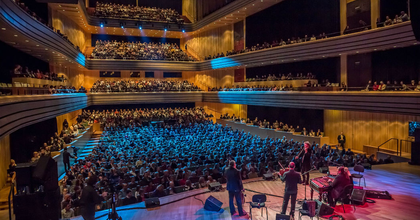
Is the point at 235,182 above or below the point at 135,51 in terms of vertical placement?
below

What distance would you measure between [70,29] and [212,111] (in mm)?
15932

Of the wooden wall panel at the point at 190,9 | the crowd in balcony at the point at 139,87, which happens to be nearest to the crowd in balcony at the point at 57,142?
the crowd in balcony at the point at 139,87

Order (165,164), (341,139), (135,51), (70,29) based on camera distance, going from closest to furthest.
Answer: (165,164) → (341,139) → (70,29) → (135,51)

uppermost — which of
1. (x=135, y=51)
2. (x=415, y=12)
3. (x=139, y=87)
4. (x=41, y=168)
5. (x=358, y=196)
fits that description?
(x=135, y=51)

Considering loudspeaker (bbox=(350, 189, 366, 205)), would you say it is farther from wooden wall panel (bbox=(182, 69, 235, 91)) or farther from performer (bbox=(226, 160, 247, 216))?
wooden wall panel (bbox=(182, 69, 235, 91))

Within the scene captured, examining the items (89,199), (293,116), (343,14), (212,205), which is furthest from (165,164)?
(343,14)

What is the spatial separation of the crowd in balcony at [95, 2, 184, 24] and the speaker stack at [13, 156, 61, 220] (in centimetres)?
2554

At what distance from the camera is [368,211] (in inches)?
Answer: 277

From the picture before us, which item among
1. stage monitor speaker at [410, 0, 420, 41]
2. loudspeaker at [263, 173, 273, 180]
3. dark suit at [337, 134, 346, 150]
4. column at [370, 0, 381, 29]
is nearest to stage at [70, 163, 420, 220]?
loudspeaker at [263, 173, 273, 180]

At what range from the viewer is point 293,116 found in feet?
75.6

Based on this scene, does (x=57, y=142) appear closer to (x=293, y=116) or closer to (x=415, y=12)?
(x=415, y=12)

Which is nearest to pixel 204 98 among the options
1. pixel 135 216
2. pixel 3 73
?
pixel 3 73

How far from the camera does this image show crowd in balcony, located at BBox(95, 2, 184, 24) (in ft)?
94.2

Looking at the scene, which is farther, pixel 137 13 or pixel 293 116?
pixel 137 13
